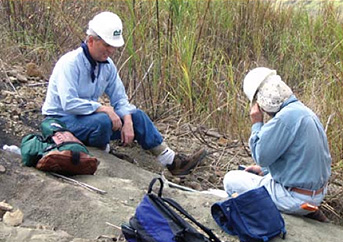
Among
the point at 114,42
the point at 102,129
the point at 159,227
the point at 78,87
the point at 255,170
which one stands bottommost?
the point at 255,170

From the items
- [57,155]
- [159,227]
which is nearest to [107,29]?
[57,155]

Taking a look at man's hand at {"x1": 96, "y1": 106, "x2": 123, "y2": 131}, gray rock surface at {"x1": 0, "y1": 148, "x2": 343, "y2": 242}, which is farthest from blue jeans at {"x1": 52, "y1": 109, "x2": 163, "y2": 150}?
gray rock surface at {"x1": 0, "y1": 148, "x2": 343, "y2": 242}

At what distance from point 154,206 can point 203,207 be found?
3.06 ft

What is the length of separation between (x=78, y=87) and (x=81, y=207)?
144cm

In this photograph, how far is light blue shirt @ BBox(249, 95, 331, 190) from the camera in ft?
14.2

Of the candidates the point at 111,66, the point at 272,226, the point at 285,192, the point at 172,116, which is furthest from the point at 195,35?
the point at 272,226

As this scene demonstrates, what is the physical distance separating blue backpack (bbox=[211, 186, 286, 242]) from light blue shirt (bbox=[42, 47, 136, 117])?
156 cm

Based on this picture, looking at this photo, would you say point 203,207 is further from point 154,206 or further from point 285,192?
point 154,206

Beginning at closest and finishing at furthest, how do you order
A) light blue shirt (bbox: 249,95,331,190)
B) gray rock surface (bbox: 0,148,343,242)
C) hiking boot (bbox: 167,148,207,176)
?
gray rock surface (bbox: 0,148,343,242), light blue shirt (bbox: 249,95,331,190), hiking boot (bbox: 167,148,207,176)

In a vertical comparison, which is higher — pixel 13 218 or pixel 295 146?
pixel 295 146

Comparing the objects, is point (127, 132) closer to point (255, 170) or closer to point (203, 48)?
point (255, 170)

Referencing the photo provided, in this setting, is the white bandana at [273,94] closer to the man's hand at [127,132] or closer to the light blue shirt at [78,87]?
the man's hand at [127,132]

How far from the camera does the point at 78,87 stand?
17.2 ft

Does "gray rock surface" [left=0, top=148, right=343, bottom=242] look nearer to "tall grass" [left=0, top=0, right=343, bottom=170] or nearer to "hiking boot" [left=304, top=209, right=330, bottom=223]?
"hiking boot" [left=304, top=209, right=330, bottom=223]
